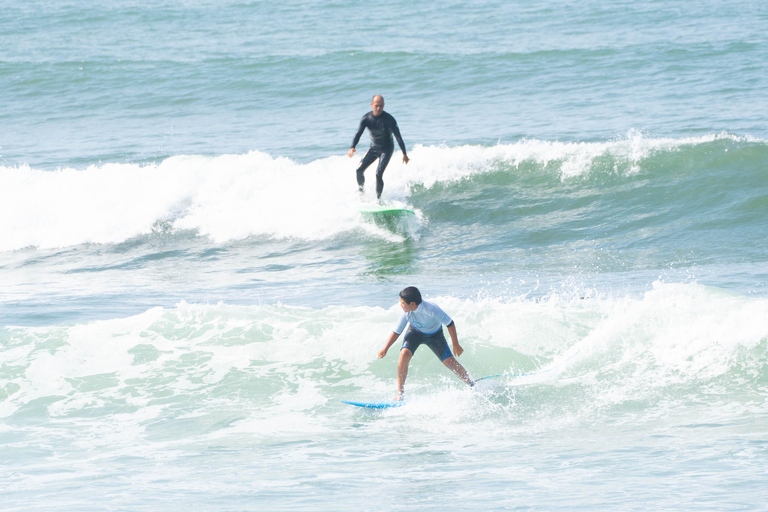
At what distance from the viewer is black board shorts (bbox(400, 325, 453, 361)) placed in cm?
752

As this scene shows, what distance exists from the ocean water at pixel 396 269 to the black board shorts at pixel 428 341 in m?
0.43

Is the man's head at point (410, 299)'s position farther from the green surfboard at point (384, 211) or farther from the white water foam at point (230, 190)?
the white water foam at point (230, 190)

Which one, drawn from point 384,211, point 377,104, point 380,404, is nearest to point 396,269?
point 384,211

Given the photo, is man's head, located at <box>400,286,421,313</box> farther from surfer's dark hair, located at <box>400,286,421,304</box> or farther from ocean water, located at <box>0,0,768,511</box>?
ocean water, located at <box>0,0,768,511</box>

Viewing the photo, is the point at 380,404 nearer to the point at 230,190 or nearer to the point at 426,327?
the point at 426,327

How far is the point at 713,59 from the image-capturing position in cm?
2153

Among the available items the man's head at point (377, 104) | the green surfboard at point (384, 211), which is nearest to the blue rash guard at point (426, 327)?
the man's head at point (377, 104)

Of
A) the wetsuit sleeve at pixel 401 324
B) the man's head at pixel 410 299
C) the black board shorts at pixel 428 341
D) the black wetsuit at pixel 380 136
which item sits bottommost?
the black board shorts at pixel 428 341

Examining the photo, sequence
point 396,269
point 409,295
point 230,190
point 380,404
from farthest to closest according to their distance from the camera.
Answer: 1. point 230,190
2. point 396,269
3. point 380,404
4. point 409,295

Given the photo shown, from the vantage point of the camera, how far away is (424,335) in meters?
7.53

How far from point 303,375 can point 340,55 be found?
19.0 m

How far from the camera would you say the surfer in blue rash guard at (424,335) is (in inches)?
291

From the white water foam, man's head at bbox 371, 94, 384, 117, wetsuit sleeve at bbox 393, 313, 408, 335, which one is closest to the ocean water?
the white water foam

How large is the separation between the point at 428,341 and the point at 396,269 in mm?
4468
